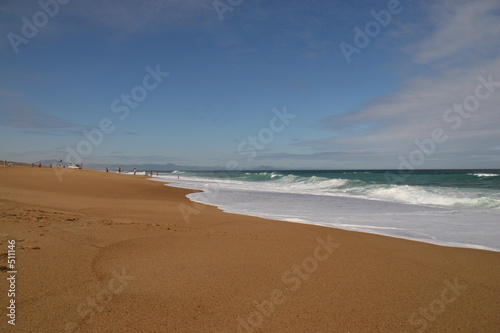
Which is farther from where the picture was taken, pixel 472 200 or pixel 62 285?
pixel 472 200

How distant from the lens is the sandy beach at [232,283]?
334cm

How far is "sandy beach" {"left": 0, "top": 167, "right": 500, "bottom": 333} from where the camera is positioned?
3338 mm

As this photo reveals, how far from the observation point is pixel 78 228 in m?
6.91

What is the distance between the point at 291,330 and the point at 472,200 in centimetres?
1890

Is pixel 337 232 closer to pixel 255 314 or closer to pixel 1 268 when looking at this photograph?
pixel 255 314

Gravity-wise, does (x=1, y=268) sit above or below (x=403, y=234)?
above

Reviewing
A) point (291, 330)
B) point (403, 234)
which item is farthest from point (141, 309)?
point (403, 234)

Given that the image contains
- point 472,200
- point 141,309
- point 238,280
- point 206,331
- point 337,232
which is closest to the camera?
point 206,331

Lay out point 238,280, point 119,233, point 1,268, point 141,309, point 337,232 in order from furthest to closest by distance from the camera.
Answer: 1. point 337,232
2. point 119,233
3. point 238,280
4. point 1,268
5. point 141,309

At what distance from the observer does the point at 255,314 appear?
140 inches

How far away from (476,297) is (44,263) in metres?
6.32

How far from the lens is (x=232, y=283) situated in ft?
14.3

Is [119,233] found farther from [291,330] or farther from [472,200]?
[472,200]

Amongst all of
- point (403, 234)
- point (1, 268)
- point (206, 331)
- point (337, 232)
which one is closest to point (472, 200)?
point (403, 234)
